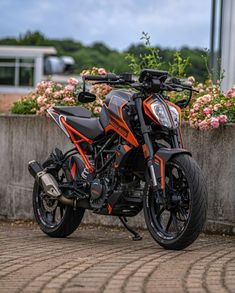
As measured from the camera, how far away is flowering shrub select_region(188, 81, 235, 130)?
977 centimetres

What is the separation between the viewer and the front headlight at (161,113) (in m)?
8.45

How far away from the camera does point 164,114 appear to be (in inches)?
335

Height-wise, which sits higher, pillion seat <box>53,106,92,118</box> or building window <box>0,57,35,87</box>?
building window <box>0,57,35,87</box>

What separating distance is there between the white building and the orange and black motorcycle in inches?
2327

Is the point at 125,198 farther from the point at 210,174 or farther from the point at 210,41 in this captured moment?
the point at 210,41

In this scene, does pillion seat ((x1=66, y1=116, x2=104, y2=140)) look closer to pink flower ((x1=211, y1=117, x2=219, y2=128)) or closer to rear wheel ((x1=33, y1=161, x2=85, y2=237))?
rear wheel ((x1=33, y1=161, x2=85, y2=237))

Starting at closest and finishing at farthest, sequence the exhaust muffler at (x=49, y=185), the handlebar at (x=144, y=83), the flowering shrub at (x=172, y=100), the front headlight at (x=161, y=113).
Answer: the front headlight at (x=161, y=113)
the handlebar at (x=144, y=83)
the exhaust muffler at (x=49, y=185)
the flowering shrub at (x=172, y=100)

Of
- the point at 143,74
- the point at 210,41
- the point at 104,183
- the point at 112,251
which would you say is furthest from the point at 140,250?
the point at 210,41

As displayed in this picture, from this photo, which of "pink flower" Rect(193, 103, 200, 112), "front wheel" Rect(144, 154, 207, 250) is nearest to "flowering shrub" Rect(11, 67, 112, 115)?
"pink flower" Rect(193, 103, 200, 112)

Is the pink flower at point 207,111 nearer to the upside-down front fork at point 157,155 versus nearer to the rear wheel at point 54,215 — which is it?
the upside-down front fork at point 157,155

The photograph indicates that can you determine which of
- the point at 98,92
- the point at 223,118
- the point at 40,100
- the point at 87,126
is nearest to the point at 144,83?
the point at 87,126

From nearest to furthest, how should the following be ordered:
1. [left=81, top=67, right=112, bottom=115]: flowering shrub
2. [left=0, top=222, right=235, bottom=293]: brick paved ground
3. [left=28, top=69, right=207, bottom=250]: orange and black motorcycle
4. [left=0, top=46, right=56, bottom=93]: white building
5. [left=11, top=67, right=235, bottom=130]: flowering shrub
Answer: [left=0, top=222, right=235, bottom=293]: brick paved ground < [left=28, top=69, right=207, bottom=250]: orange and black motorcycle < [left=11, top=67, right=235, bottom=130]: flowering shrub < [left=81, top=67, right=112, bottom=115]: flowering shrub < [left=0, top=46, right=56, bottom=93]: white building

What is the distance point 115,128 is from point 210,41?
7.18 m

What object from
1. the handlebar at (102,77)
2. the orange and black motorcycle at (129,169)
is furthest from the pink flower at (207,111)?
the handlebar at (102,77)
